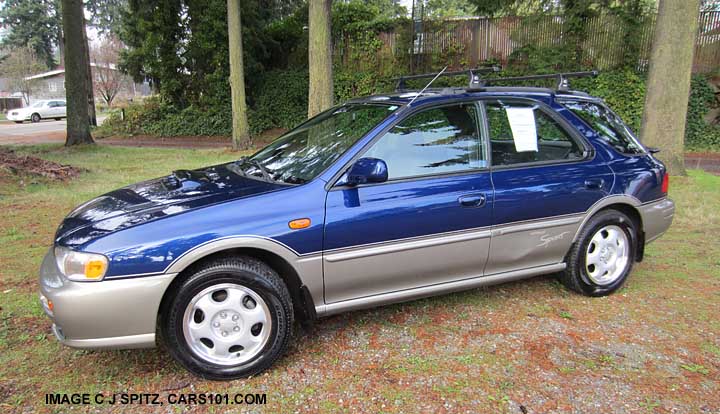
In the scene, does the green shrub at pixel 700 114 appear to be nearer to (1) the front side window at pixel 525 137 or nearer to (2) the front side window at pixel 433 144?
(1) the front side window at pixel 525 137

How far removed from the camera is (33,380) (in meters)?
2.95

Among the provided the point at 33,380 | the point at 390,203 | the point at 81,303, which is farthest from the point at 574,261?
the point at 33,380

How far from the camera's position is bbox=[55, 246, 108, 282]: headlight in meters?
2.66

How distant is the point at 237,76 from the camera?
45.0ft

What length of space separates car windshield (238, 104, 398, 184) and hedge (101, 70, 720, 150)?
1291 cm

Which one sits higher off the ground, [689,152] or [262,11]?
[262,11]

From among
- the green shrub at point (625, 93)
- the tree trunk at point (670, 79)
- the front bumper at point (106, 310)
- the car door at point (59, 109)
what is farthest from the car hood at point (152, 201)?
the car door at point (59, 109)

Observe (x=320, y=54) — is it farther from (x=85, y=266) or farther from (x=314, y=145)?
(x=85, y=266)

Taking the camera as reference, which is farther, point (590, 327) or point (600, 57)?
point (600, 57)

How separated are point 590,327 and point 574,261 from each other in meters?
0.58

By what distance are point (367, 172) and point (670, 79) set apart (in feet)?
24.2

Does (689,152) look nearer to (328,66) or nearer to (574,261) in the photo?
(328,66)

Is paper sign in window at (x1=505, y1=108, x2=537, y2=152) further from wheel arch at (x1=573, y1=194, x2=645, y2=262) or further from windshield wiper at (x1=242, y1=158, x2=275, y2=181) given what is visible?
windshield wiper at (x1=242, y1=158, x2=275, y2=181)

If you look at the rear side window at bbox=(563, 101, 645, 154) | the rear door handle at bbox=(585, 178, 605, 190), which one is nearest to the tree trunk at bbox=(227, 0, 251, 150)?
the rear side window at bbox=(563, 101, 645, 154)
